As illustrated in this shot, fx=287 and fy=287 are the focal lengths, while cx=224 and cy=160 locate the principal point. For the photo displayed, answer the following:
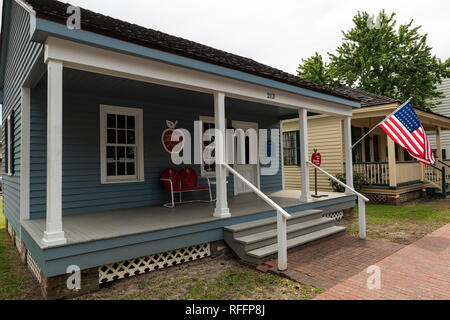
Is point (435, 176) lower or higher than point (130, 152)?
lower

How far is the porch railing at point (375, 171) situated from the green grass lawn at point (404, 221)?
943mm

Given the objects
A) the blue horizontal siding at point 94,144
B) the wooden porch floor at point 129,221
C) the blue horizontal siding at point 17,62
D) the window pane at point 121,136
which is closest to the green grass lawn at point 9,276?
the blue horizontal siding at point 17,62

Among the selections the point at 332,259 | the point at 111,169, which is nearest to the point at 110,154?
the point at 111,169

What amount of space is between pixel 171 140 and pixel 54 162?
12.0ft

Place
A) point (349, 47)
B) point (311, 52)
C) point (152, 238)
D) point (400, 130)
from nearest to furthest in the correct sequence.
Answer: point (152, 238) → point (400, 130) → point (349, 47) → point (311, 52)

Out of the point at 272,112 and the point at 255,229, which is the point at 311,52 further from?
the point at 255,229

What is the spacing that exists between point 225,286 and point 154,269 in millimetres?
1162

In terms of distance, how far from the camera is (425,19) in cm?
1997

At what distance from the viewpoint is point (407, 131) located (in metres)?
6.98

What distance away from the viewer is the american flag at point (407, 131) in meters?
6.86

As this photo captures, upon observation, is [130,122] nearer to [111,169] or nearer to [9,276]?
[111,169]

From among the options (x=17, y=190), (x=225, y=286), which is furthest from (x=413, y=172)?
(x=17, y=190)

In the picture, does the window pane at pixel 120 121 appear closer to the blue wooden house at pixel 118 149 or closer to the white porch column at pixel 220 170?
the blue wooden house at pixel 118 149
